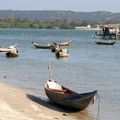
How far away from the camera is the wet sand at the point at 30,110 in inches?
836

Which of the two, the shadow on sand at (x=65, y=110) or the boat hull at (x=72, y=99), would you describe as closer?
the boat hull at (x=72, y=99)

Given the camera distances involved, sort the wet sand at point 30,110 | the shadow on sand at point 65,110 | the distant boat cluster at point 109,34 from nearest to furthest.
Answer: the wet sand at point 30,110 → the shadow on sand at point 65,110 → the distant boat cluster at point 109,34

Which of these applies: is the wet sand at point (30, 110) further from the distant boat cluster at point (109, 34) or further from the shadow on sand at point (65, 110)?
the distant boat cluster at point (109, 34)

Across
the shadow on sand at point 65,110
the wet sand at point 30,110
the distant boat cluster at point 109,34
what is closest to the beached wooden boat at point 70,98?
the shadow on sand at point 65,110

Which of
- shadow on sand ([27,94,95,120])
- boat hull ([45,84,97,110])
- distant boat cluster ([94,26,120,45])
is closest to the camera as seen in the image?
boat hull ([45,84,97,110])

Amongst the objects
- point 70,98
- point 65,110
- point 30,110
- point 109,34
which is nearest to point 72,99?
point 70,98

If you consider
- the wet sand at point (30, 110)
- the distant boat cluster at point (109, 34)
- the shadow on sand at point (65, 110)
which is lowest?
the distant boat cluster at point (109, 34)

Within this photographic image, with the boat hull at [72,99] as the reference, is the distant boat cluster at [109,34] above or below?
below

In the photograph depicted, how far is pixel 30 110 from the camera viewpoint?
903 inches

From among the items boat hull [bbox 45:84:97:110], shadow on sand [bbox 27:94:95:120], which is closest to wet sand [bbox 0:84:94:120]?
shadow on sand [bbox 27:94:95:120]

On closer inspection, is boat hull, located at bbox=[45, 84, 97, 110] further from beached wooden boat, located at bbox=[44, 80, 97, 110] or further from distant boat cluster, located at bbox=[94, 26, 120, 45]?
distant boat cluster, located at bbox=[94, 26, 120, 45]

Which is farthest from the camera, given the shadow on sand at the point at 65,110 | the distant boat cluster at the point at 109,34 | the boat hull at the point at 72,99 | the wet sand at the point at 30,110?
the distant boat cluster at the point at 109,34

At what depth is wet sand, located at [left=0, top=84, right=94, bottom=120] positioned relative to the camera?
21.2 metres

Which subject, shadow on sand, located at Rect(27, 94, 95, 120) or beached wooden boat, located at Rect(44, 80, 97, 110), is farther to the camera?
shadow on sand, located at Rect(27, 94, 95, 120)
